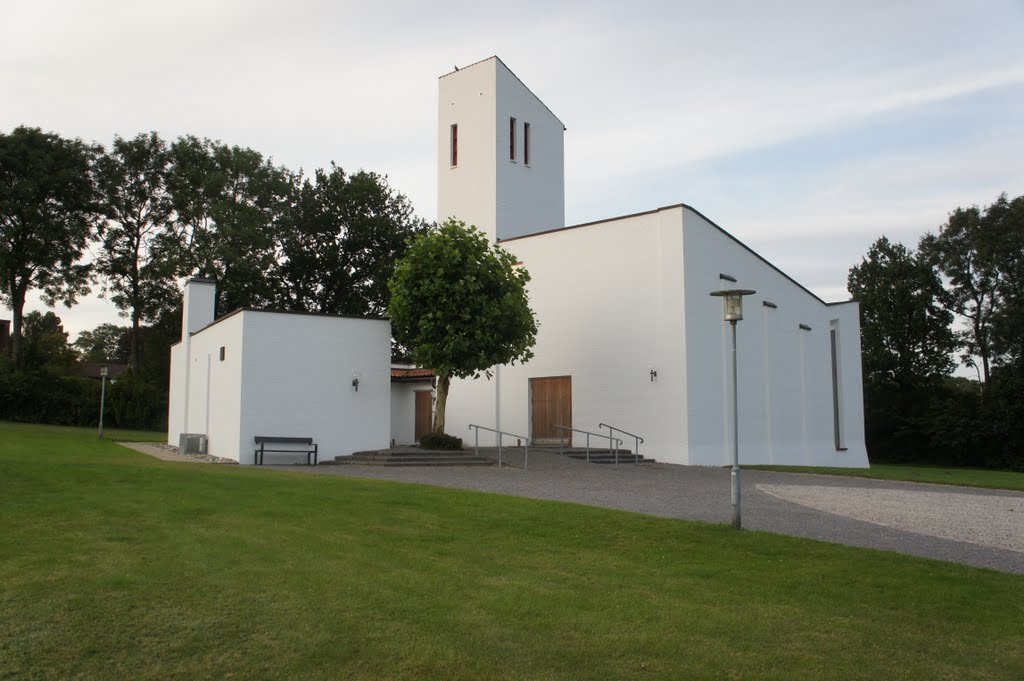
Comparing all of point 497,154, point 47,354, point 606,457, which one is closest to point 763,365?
point 606,457

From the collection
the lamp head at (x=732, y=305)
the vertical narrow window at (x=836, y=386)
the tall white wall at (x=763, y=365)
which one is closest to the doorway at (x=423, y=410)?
the tall white wall at (x=763, y=365)

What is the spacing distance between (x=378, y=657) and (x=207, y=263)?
38364mm

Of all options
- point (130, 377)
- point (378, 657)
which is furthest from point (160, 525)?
point (130, 377)

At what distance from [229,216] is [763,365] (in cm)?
2678

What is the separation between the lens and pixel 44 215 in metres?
41.8

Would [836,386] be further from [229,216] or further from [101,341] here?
[101,341]

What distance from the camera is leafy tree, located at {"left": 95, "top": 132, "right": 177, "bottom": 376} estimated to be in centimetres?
4322

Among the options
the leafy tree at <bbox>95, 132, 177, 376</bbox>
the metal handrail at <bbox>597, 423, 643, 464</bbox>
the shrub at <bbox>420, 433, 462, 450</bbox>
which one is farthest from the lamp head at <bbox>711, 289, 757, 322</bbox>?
the leafy tree at <bbox>95, 132, 177, 376</bbox>

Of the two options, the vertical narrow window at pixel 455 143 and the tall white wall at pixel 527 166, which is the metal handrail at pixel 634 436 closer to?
the tall white wall at pixel 527 166

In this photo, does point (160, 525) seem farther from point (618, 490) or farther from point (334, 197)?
point (334, 197)

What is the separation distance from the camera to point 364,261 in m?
40.1

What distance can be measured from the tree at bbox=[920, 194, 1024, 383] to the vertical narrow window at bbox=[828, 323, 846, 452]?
17.8m

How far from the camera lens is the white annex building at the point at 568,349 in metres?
21.6

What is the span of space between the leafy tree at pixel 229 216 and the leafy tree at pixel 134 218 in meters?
0.94
